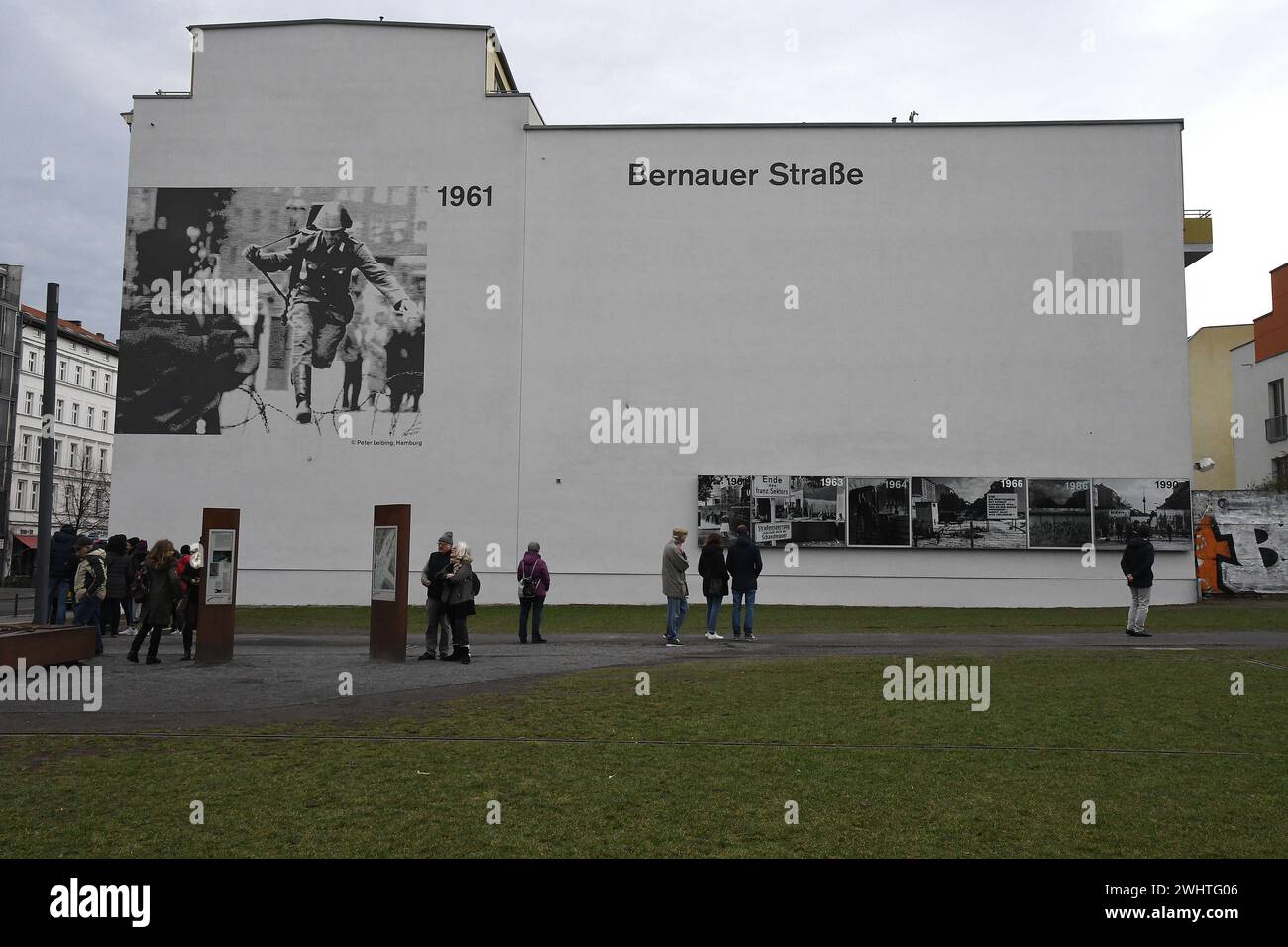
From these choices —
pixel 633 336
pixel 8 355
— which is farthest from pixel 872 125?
pixel 8 355

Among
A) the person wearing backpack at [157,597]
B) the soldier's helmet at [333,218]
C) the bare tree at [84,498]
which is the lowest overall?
the person wearing backpack at [157,597]

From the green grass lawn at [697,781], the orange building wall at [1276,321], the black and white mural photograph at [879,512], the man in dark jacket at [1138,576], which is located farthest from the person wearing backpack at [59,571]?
the orange building wall at [1276,321]

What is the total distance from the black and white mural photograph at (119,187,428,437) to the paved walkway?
12062mm

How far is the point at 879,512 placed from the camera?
30.0 metres

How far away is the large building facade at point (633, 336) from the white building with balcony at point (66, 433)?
44738 millimetres

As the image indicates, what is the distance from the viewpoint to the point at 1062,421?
30.2m

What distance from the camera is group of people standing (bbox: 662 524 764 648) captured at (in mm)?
17953

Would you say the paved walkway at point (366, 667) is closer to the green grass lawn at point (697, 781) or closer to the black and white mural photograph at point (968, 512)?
the green grass lawn at point (697, 781)

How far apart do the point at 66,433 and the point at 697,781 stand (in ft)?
270

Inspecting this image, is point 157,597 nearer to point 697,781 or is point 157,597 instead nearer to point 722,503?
point 697,781

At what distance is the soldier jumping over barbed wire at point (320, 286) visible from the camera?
102 ft

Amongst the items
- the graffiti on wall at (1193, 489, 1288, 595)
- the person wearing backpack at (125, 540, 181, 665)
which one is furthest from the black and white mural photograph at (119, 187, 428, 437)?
the graffiti on wall at (1193, 489, 1288, 595)
